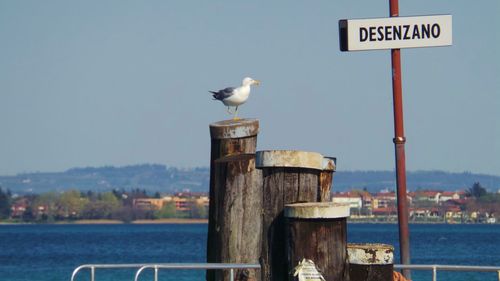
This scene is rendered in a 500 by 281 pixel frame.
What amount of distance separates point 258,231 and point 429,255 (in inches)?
3091

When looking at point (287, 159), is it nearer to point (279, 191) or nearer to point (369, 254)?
point (279, 191)

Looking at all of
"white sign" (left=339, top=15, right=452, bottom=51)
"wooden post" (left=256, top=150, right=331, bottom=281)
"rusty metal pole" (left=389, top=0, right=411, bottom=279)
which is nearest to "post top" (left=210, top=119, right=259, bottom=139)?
"white sign" (left=339, top=15, right=452, bottom=51)

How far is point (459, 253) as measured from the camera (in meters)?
90.8

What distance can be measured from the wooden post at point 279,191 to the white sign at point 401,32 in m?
2.90

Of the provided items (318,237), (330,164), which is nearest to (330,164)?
(330,164)

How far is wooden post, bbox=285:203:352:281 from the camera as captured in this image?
22.9 feet

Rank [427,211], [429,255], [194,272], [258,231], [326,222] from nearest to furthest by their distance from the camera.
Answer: [326,222], [258,231], [194,272], [429,255], [427,211]

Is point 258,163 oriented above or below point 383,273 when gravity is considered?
above

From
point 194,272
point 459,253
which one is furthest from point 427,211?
point 194,272

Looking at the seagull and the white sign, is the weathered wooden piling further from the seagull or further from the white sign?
the seagull

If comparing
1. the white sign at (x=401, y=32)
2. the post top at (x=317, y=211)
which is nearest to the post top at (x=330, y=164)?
the white sign at (x=401, y=32)

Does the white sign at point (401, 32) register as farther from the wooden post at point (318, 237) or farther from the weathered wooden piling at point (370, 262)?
the wooden post at point (318, 237)

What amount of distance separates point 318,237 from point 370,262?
0.46 meters

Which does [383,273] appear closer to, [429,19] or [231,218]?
[231,218]
